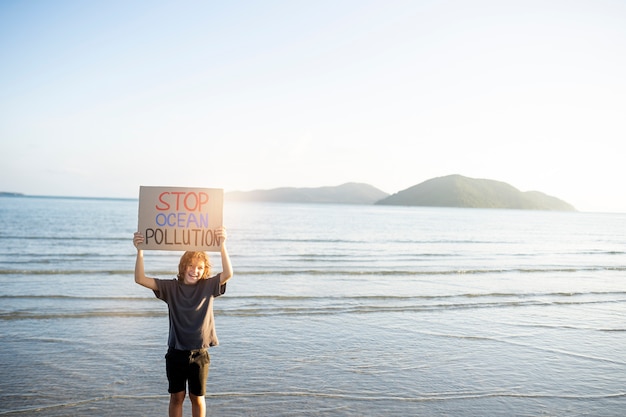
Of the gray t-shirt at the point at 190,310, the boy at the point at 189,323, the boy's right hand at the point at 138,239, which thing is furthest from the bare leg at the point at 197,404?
the boy's right hand at the point at 138,239

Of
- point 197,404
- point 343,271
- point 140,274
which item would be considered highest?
point 140,274

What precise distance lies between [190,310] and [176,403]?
0.87 m

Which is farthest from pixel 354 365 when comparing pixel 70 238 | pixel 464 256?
pixel 70 238

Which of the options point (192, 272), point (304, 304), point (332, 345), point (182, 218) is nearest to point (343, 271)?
point (304, 304)

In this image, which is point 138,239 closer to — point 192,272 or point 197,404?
point 192,272

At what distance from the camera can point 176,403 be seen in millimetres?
4543

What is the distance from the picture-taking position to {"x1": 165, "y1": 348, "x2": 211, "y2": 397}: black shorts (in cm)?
442

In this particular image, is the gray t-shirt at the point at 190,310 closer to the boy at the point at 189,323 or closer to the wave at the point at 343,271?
the boy at the point at 189,323

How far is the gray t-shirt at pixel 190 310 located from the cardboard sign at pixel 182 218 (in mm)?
365

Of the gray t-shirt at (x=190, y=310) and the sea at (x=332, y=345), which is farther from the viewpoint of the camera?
the sea at (x=332, y=345)

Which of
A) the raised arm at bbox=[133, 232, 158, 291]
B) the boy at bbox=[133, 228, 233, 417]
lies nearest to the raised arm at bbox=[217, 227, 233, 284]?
the boy at bbox=[133, 228, 233, 417]

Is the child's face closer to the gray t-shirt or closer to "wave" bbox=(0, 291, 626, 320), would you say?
the gray t-shirt

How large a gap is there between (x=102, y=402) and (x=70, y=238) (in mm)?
28726

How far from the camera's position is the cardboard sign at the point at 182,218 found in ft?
15.6
